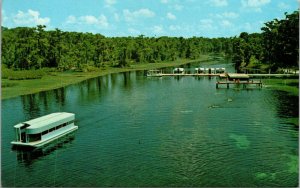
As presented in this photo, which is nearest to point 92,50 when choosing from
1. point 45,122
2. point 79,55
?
point 79,55

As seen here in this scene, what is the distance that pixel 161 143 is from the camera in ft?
151

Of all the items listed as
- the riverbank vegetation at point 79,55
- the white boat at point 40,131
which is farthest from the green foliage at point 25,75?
the white boat at point 40,131

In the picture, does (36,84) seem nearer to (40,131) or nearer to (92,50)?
(40,131)

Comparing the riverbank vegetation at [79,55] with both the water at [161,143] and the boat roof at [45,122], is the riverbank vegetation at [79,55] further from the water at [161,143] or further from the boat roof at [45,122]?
the boat roof at [45,122]

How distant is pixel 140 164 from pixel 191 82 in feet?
226

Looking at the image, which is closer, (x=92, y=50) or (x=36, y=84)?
(x=36, y=84)

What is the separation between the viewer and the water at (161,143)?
120ft

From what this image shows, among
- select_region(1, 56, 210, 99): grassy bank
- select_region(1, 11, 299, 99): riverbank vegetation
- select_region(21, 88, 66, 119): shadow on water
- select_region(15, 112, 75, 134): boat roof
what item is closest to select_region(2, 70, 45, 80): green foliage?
select_region(1, 11, 299, 99): riverbank vegetation

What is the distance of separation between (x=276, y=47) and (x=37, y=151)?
83258 millimetres

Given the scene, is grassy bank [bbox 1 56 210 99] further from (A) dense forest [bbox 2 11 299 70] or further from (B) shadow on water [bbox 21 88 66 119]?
(A) dense forest [bbox 2 11 299 70]

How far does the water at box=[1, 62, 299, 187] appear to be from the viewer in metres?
36.6

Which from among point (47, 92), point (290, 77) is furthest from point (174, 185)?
point (290, 77)

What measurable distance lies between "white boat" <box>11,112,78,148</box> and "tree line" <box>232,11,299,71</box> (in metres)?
71.6

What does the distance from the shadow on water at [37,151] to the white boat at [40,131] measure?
1.91 ft
